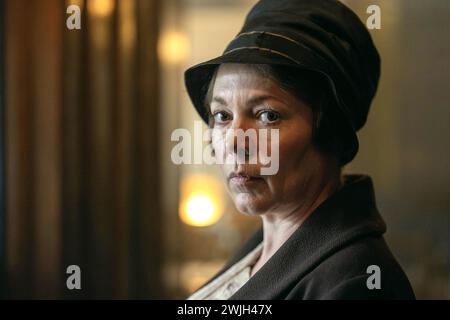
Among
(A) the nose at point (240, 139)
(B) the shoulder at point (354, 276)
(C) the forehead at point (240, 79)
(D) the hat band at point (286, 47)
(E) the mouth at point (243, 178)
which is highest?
(D) the hat band at point (286, 47)

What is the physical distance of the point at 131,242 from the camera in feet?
3.46

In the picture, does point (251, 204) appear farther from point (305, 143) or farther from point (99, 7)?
point (99, 7)

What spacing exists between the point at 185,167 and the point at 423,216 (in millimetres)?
392

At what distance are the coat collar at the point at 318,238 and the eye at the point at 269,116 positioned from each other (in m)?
0.12

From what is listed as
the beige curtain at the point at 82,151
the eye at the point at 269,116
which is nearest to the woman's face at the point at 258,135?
the eye at the point at 269,116

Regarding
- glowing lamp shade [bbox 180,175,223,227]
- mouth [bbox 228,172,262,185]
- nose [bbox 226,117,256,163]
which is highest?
nose [bbox 226,117,256,163]

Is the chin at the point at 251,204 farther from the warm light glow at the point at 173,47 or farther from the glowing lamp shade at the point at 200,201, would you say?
the warm light glow at the point at 173,47

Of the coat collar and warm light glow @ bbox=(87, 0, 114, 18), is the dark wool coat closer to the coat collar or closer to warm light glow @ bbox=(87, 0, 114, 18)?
the coat collar

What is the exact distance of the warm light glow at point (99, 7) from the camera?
0.97m

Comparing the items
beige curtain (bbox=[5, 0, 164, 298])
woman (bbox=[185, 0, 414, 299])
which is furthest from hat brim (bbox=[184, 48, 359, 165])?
beige curtain (bbox=[5, 0, 164, 298])

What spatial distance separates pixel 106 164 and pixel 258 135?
0.42m

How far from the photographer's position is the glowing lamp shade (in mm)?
960

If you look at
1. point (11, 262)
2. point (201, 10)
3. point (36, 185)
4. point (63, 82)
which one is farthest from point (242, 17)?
point (11, 262)

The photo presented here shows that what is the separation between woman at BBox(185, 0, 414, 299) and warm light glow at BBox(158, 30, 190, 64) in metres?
0.24
